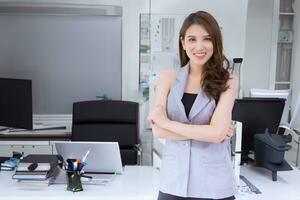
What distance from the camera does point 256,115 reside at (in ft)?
7.71

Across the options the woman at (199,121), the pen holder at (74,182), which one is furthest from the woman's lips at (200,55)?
the pen holder at (74,182)

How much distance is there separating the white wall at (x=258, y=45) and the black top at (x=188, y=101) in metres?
2.82

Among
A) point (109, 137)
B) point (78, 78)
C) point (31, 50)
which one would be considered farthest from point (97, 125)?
point (31, 50)

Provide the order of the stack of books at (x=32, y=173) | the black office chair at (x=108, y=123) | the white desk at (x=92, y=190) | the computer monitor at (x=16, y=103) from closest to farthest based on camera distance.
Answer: the white desk at (x=92, y=190) < the stack of books at (x=32, y=173) < the computer monitor at (x=16, y=103) < the black office chair at (x=108, y=123)

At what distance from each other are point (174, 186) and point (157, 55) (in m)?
2.46

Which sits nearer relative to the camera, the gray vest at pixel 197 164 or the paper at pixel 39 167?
the gray vest at pixel 197 164

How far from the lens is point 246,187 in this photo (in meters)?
2.06

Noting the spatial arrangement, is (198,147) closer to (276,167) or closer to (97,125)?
Result: (276,167)

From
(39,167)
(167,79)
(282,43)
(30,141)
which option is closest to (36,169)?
(39,167)

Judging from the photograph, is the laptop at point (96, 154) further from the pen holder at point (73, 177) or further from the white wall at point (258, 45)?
the white wall at point (258, 45)

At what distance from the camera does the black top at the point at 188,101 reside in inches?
60.4

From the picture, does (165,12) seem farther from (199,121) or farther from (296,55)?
(199,121)

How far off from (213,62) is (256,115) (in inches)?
36.3

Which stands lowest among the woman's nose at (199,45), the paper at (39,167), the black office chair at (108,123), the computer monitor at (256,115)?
the paper at (39,167)
